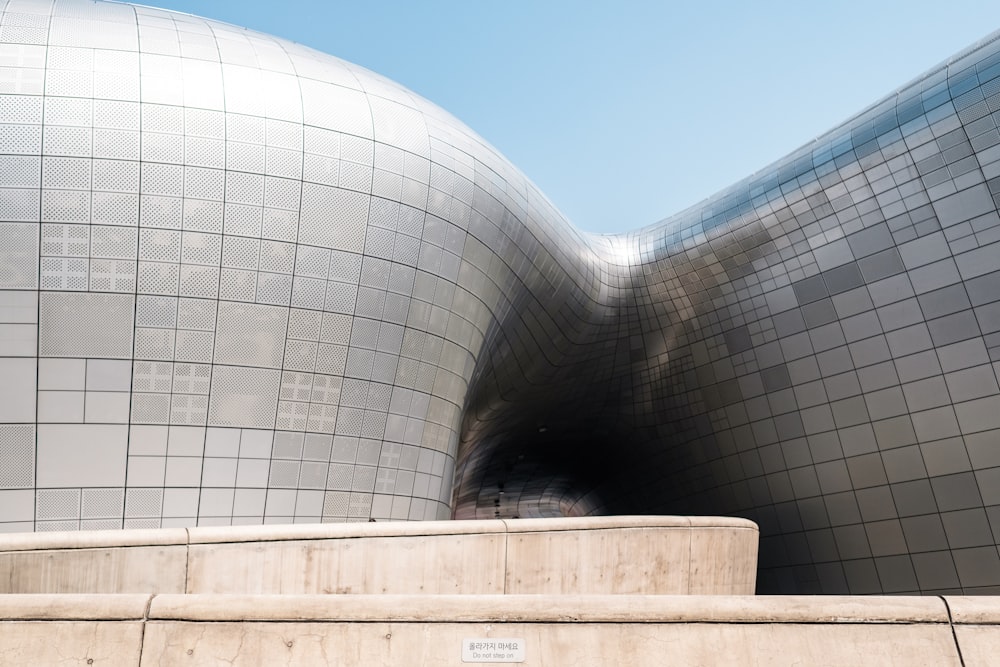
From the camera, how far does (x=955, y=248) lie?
19594 millimetres

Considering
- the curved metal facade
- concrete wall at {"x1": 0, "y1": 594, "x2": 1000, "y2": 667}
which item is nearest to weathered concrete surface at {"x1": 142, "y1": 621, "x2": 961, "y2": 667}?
concrete wall at {"x1": 0, "y1": 594, "x2": 1000, "y2": 667}

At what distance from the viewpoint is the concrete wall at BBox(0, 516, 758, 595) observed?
7906mm

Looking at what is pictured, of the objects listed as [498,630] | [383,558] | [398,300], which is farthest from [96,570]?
[398,300]

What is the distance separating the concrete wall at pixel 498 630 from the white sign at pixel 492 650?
3cm

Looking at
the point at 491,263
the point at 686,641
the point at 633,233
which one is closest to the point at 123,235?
the point at 491,263

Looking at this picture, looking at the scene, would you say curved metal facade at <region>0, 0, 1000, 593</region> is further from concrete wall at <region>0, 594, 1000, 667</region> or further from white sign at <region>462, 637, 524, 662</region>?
white sign at <region>462, 637, 524, 662</region>

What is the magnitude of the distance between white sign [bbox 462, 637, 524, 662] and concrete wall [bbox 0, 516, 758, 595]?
420 cm

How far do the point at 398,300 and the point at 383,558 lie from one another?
322 inches

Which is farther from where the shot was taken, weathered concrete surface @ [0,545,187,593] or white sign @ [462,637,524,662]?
weathered concrete surface @ [0,545,187,593]

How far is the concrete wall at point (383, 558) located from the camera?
25.9ft

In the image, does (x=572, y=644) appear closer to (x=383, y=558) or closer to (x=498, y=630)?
(x=498, y=630)

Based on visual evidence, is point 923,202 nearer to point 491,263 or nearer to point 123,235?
point 491,263

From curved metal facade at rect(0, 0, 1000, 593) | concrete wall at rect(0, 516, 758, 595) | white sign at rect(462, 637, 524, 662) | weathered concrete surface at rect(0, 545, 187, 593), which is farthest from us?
curved metal facade at rect(0, 0, 1000, 593)

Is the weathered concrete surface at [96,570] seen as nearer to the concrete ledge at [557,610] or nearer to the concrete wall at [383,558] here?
the concrete wall at [383,558]
